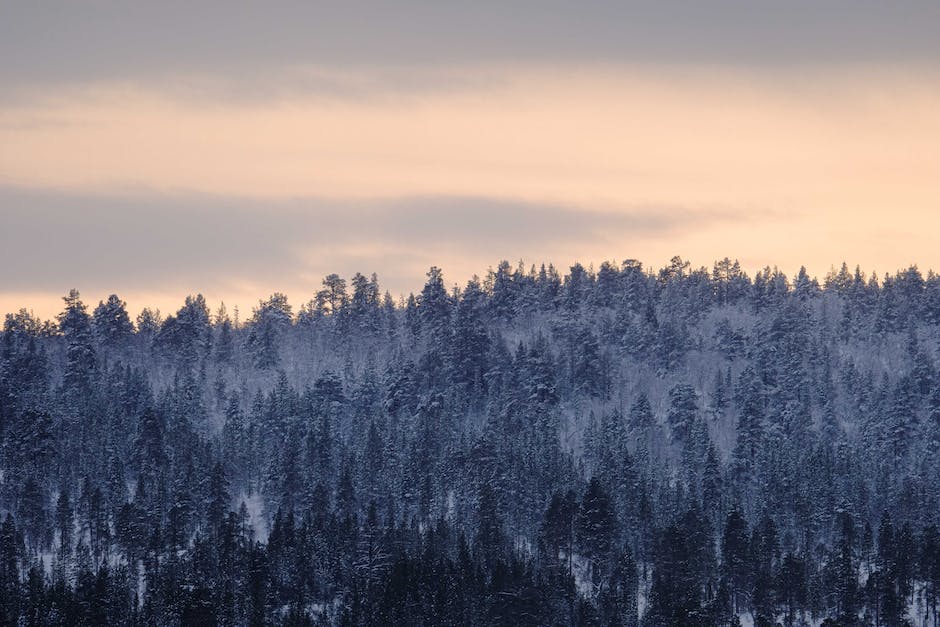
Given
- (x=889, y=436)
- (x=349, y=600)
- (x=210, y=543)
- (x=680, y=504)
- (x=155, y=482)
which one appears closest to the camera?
(x=349, y=600)

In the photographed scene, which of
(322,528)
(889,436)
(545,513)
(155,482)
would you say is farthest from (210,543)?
(889,436)

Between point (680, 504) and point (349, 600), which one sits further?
point (680, 504)

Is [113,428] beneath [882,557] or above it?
above

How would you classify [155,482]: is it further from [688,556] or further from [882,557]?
[882,557]

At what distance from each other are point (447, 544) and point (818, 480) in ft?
160

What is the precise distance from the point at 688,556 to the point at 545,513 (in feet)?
68.4

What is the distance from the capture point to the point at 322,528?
160m

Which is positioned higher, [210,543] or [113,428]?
[113,428]

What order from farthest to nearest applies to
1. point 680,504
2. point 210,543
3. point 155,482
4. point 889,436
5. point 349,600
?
point 889,436
point 155,482
point 680,504
point 210,543
point 349,600

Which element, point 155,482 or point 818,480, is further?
point 155,482

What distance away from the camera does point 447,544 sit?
158625 mm

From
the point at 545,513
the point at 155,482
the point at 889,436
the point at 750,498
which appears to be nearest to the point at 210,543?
the point at 155,482

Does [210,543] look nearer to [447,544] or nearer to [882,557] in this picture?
[447,544]

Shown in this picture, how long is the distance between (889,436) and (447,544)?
254ft
